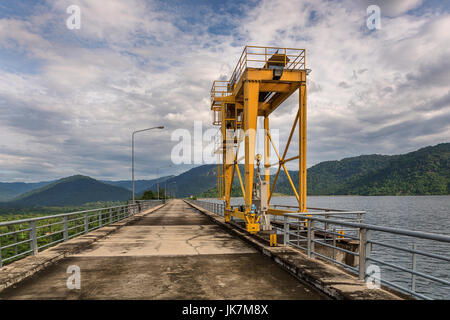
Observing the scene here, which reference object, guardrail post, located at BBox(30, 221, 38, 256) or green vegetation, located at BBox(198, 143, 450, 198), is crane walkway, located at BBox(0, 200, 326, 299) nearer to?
guardrail post, located at BBox(30, 221, 38, 256)

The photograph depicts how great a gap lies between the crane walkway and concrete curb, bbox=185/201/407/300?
0.20 meters

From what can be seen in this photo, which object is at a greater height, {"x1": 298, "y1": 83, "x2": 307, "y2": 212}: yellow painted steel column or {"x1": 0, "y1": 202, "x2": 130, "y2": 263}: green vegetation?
{"x1": 298, "y1": 83, "x2": 307, "y2": 212}: yellow painted steel column

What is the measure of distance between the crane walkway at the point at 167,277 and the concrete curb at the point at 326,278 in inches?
7.9

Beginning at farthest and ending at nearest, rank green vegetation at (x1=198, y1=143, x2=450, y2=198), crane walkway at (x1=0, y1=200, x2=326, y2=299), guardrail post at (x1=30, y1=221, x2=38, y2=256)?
green vegetation at (x1=198, y1=143, x2=450, y2=198) → guardrail post at (x1=30, y1=221, x2=38, y2=256) → crane walkway at (x1=0, y1=200, x2=326, y2=299)

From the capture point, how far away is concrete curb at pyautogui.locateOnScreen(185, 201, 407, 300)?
4.77 m

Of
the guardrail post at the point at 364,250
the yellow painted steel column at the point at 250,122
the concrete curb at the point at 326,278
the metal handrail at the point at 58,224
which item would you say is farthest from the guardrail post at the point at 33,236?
the yellow painted steel column at the point at 250,122

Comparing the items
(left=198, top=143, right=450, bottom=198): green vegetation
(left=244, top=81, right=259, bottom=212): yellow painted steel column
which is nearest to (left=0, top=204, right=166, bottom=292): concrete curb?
(left=244, top=81, right=259, bottom=212): yellow painted steel column

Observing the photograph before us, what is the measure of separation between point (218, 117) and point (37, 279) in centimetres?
1766

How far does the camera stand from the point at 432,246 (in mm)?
27484

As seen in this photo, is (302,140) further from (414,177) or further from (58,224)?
(414,177)

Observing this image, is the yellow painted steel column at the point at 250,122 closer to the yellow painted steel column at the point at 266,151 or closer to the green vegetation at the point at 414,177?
the yellow painted steel column at the point at 266,151

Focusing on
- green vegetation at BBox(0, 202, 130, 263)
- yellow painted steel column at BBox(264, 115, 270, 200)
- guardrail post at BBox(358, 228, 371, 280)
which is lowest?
green vegetation at BBox(0, 202, 130, 263)

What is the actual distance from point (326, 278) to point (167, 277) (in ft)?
11.0
